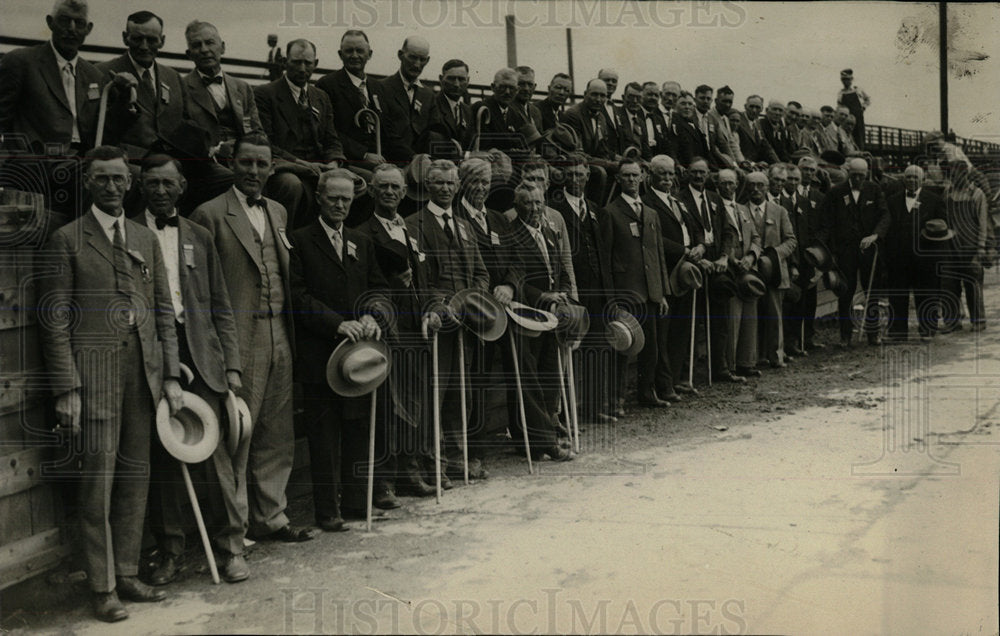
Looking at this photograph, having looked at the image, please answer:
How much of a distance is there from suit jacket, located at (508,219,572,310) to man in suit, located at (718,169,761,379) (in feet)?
10.8

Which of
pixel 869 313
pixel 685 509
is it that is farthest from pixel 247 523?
pixel 869 313

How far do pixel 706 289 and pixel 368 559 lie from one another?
5722 mm

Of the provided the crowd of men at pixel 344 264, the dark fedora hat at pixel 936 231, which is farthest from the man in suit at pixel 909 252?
the crowd of men at pixel 344 264

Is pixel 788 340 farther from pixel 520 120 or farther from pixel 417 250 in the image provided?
pixel 417 250

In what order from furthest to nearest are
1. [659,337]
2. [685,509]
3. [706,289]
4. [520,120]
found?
[706,289]
[659,337]
[520,120]
[685,509]

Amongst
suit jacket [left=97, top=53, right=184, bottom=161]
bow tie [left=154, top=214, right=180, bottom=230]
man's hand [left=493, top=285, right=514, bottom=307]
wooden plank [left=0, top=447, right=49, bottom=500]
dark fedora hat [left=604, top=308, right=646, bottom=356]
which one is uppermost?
suit jacket [left=97, top=53, right=184, bottom=161]

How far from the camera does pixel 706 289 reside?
31.7ft

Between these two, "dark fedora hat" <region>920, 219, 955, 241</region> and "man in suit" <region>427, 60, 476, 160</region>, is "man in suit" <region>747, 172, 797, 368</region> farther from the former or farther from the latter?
"man in suit" <region>427, 60, 476, 160</region>

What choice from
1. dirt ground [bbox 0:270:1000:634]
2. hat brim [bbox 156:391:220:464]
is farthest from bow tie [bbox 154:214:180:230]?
dirt ground [bbox 0:270:1000:634]

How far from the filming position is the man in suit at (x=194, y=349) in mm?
4746

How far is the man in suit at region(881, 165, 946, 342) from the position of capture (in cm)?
1210

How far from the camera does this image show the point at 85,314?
4418 mm

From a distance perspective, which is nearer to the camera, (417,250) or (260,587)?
(260,587)

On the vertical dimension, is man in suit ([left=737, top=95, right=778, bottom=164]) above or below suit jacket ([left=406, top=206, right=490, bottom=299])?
above
